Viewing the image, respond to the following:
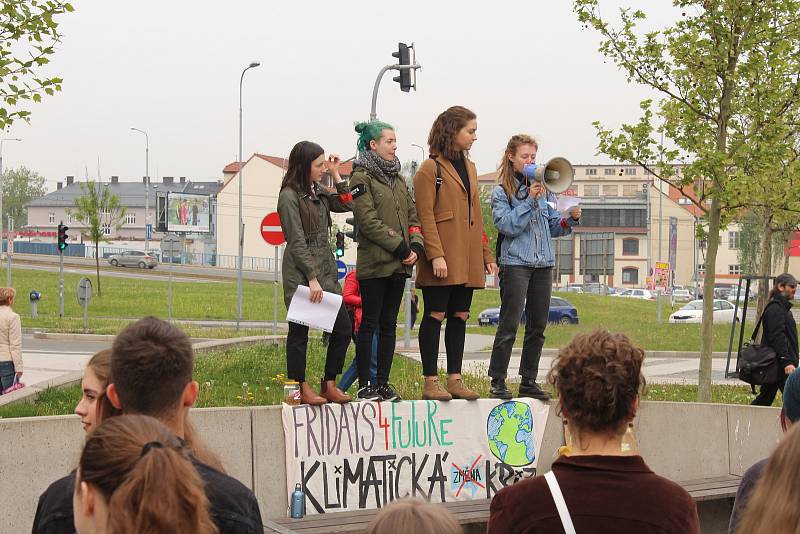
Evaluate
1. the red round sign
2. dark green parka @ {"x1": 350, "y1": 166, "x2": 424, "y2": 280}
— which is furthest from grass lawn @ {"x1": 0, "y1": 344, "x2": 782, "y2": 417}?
the red round sign

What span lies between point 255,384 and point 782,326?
5.91 metres

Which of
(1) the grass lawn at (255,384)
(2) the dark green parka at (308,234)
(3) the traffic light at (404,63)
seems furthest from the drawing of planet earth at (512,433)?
(3) the traffic light at (404,63)

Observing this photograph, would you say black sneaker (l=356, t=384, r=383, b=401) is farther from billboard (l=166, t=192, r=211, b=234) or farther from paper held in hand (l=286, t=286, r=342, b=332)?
billboard (l=166, t=192, r=211, b=234)

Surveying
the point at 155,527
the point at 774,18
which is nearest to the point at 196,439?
the point at 155,527

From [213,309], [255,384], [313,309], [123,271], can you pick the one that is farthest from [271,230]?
[123,271]

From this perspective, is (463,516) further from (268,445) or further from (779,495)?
(779,495)

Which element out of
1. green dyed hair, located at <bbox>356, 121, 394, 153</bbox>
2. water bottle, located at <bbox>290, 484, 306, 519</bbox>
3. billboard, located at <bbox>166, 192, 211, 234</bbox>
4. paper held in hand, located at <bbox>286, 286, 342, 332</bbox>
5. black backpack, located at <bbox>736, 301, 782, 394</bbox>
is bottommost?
water bottle, located at <bbox>290, 484, 306, 519</bbox>

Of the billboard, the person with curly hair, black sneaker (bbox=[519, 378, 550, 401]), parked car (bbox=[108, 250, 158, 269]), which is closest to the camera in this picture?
the person with curly hair

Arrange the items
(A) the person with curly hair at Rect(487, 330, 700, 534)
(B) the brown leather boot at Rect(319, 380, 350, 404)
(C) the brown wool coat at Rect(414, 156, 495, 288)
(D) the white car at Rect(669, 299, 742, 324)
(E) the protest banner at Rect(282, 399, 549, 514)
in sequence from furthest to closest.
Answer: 1. (D) the white car at Rect(669, 299, 742, 324)
2. (C) the brown wool coat at Rect(414, 156, 495, 288)
3. (B) the brown leather boot at Rect(319, 380, 350, 404)
4. (E) the protest banner at Rect(282, 399, 549, 514)
5. (A) the person with curly hair at Rect(487, 330, 700, 534)

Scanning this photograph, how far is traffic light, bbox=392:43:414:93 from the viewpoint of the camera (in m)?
21.4

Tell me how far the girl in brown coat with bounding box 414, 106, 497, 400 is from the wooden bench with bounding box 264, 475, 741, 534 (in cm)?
88

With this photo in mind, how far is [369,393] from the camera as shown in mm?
8078

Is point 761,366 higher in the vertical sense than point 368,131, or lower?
lower

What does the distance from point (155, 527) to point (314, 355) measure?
12202 millimetres
